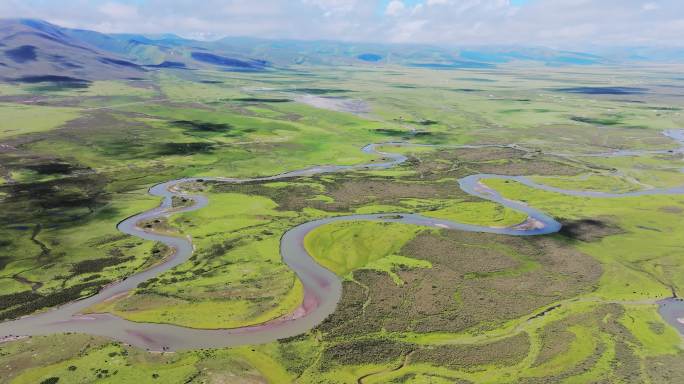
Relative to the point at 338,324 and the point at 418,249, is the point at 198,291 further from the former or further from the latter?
the point at 418,249

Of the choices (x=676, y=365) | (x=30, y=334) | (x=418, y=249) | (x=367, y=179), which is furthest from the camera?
(x=367, y=179)

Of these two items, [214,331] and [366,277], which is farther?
[366,277]

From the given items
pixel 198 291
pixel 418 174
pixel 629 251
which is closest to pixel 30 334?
pixel 198 291

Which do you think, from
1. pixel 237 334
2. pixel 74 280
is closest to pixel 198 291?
pixel 237 334

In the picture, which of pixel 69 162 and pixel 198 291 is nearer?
pixel 198 291

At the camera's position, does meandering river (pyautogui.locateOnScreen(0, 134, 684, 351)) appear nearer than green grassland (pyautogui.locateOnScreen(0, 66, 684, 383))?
No

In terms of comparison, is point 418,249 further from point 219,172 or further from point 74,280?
point 219,172

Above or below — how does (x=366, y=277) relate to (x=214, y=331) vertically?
above

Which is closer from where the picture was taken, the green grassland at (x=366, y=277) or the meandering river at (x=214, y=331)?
the green grassland at (x=366, y=277)

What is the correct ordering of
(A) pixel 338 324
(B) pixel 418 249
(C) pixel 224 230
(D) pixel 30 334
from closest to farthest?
(D) pixel 30 334 < (A) pixel 338 324 < (B) pixel 418 249 < (C) pixel 224 230
